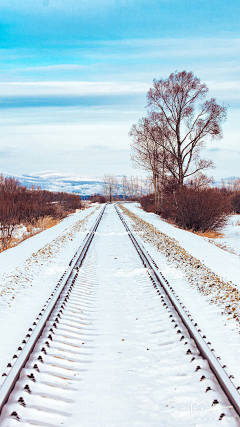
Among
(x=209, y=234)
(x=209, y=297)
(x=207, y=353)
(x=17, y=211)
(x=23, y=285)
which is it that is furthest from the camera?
(x=209, y=234)

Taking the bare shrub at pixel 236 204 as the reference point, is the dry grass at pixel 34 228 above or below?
below

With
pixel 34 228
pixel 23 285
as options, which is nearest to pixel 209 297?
pixel 23 285

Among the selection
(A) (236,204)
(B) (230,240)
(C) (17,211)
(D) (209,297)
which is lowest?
(B) (230,240)

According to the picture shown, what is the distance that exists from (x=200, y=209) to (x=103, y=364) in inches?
591

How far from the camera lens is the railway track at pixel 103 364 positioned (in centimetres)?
286

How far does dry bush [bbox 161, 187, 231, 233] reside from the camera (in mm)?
17656

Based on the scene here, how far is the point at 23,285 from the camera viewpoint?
23.4 ft

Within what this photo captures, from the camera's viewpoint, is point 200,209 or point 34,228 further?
point 34,228

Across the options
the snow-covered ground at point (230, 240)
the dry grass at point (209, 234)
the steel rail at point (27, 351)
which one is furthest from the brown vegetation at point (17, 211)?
the snow-covered ground at point (230, 240)

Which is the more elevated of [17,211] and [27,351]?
[17,211]

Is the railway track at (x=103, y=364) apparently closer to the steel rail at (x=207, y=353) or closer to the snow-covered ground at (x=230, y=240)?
the steel rail at (x=207, y=353)

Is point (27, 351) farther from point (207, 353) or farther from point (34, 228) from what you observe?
point (34, 228)

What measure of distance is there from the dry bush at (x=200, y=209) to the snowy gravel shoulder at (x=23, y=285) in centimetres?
843

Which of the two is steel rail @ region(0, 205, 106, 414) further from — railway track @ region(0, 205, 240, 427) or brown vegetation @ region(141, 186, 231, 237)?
brown vegetation @ region(141, 186, 231, 237)
